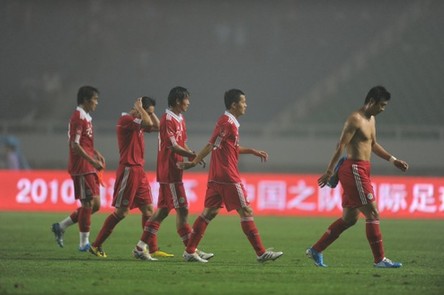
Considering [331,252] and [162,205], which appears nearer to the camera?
[162,205]

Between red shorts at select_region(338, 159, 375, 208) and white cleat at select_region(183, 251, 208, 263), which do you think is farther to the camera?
white cleat at select_region(183, 251, 208, 263)

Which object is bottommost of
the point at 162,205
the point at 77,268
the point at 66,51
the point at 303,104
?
the point at 77,268

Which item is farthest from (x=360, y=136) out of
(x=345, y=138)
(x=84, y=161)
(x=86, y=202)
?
(x=86, y=202)

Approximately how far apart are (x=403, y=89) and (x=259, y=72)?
18.5 feet

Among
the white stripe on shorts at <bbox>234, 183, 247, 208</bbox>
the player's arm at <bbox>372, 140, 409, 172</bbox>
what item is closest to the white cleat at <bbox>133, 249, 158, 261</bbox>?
the white stripe on shorts at <bbox>234, 183, 247, 208</bbox>

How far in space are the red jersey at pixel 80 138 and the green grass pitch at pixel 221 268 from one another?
1105mm

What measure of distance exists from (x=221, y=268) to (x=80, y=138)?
2967 millimetres

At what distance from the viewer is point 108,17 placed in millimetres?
36719

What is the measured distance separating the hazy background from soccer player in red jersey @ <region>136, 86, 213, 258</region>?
68.3 feet

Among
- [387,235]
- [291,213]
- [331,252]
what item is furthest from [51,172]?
[331,252]

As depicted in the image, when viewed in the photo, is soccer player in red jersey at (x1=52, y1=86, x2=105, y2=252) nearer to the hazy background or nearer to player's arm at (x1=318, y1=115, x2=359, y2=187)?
player's arm at (x1=318, y1=115, x2=359, y2=187)

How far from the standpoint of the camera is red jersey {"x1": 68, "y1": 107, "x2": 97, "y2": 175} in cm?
1183

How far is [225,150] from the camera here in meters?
10.6

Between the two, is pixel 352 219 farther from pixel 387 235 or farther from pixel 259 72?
pixel 259 72
